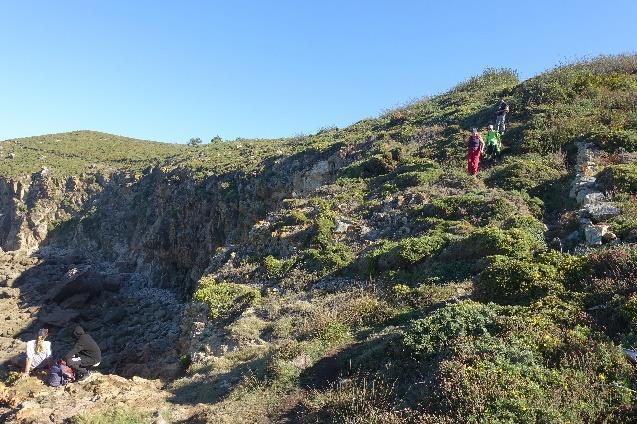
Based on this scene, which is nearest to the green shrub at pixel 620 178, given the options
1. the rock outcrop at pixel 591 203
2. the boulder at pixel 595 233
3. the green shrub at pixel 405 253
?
the rock outcrop at pixel 591 203

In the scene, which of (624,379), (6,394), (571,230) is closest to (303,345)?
(624,379)

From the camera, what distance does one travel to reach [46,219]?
159 ft

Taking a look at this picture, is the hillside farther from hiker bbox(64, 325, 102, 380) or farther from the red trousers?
hiker bbox(64, 325, 102, 380)

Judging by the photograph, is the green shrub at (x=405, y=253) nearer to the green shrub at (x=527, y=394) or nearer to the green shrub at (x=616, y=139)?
the green shrub at (x=527, y=394)

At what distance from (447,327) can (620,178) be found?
8.39 meters

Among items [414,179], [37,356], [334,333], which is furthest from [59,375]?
[414,179]

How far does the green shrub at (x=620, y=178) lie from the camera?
12328 mm

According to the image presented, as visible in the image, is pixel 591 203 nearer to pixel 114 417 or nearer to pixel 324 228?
pixel 324 228

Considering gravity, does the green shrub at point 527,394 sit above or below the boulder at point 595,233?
below

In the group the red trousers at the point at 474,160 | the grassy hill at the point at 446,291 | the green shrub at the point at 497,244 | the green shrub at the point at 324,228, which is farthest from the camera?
the red trousers at the point at 474,160

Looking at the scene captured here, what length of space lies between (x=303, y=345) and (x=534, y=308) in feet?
13.7

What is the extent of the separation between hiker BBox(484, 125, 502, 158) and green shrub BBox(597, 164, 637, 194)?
194 inches

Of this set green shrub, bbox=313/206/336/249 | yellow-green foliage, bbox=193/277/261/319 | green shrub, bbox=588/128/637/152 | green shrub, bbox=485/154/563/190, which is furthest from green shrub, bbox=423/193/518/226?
yellow-green foliage, bbox=193/277/261/319

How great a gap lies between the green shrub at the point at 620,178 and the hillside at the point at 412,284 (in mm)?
56
